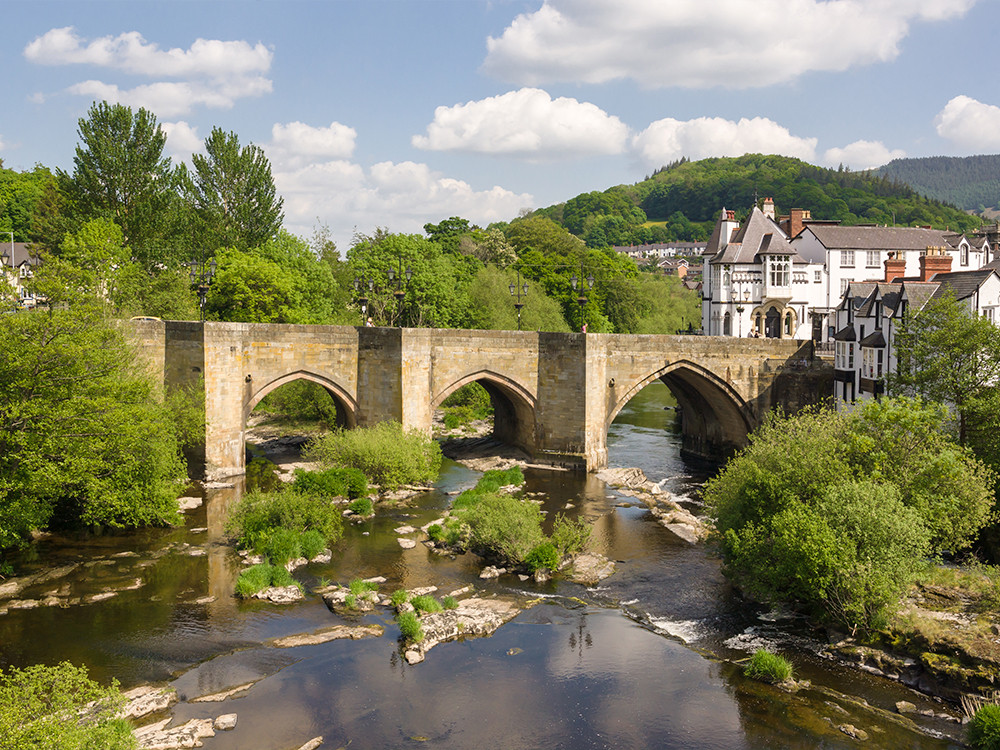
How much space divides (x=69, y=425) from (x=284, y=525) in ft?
24.3

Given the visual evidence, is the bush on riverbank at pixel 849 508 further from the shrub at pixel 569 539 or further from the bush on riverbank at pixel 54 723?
the bush on riverbank at pixel 54 723

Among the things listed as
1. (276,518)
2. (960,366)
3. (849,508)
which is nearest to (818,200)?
(960,366)

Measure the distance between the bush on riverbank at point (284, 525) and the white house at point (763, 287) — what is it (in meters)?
33.0

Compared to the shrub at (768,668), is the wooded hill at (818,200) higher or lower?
higher

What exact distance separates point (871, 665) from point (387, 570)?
46.4ft

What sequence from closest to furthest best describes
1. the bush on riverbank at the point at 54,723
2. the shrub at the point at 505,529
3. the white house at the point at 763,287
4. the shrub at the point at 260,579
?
the bush on riverbank at the point at 54,723 < the shrub at the point at 260,579 < the shrub at the point at 505,529 < the white house at the point at 763,287

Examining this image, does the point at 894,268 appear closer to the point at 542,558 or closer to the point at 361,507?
the point at 542,558

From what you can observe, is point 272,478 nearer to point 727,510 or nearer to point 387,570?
point 387,570

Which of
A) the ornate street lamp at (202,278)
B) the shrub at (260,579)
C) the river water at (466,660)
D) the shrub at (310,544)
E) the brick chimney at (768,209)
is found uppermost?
the brick chimney at (768,209)

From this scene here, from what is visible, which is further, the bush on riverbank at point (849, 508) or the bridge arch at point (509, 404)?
the bridge arch at point (509, 404)

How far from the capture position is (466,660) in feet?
66.0

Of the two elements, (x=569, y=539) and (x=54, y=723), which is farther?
(x=569, y=539)

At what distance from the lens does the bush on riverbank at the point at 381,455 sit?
34156 mm

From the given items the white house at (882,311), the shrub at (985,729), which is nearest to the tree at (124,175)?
the white house at (882,311)
